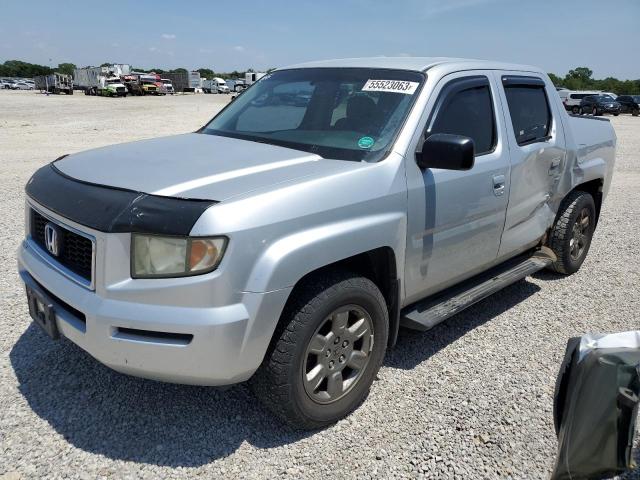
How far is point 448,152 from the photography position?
289cm

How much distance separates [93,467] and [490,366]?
7.96ft

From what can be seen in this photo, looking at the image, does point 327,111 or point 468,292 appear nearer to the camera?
point 327,111

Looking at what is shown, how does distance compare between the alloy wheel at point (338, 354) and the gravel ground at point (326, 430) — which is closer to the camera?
the gravel ground at point (326, 430)

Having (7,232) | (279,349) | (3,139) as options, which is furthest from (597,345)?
(3,139)

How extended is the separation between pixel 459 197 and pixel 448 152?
1.81 feet

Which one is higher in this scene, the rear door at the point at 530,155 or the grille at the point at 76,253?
the rear door at the point at 530,155

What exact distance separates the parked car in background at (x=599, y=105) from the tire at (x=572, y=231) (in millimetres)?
35144

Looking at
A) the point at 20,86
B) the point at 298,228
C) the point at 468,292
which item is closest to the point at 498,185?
the point at 468,292

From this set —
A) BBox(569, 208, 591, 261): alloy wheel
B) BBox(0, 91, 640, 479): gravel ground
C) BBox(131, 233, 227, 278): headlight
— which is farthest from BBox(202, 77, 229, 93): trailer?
BBox(131, 233, 227, 278): headlight

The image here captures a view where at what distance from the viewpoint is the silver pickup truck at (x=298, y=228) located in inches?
90.9

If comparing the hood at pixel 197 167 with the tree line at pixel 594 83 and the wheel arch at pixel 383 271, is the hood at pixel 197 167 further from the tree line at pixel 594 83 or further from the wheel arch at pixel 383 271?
the tree line at pixel 594 83

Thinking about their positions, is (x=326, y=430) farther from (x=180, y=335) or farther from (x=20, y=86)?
(x=20, y=86)

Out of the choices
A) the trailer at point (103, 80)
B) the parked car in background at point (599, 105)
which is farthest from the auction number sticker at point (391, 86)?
Result: the trailer at point (103, 80)

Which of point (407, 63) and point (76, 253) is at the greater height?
point (407, 63)
